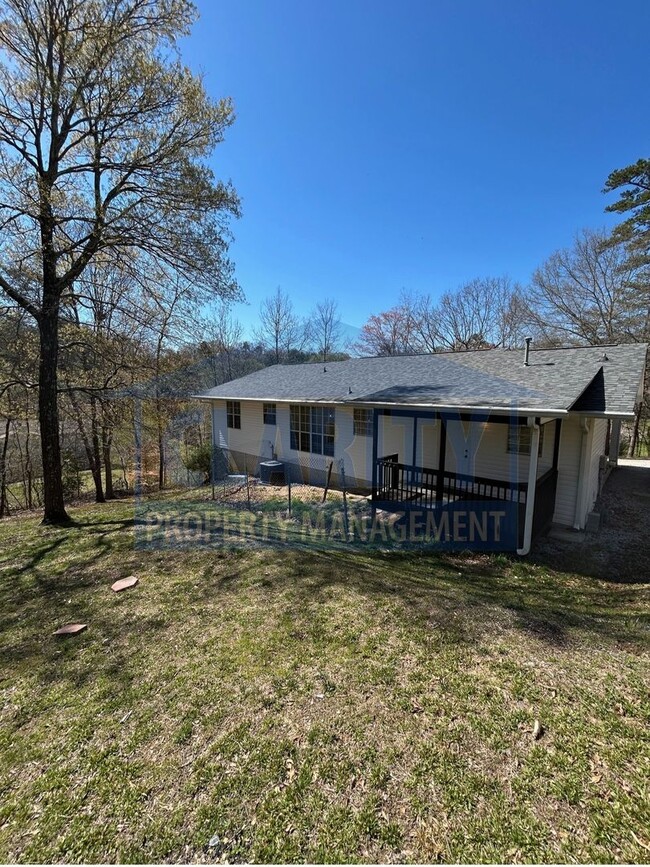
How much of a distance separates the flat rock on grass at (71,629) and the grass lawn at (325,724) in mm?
114

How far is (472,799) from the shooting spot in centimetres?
224

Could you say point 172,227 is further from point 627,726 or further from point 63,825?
point 627,726

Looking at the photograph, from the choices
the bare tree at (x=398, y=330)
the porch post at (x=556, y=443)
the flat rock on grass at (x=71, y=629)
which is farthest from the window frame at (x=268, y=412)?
the bare tree at (x=398, y=330)

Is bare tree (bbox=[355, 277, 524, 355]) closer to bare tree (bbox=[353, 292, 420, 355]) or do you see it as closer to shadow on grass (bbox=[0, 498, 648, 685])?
bare tree (bbox=[353, 292, 420, 355])

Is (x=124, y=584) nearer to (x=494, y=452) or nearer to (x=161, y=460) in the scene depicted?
(x=494, y=452)

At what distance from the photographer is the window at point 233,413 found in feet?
49.5

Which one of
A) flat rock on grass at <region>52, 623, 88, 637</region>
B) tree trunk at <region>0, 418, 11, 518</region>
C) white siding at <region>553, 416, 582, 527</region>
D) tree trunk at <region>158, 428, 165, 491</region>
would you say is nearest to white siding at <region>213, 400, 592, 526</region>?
white siding at <region>553, 416, 582, 527</region>

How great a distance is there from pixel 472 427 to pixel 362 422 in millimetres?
3075

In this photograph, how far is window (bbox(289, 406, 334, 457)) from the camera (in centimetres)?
1166

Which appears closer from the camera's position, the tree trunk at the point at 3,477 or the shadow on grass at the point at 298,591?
the shadow on grass at the point at 298,591

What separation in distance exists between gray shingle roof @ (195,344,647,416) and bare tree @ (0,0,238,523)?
4544 millimetres

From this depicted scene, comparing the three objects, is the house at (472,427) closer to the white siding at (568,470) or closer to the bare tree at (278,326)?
the white siding at (568,470)

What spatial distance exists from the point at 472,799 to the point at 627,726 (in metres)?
1.37

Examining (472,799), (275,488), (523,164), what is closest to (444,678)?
(472,799)
